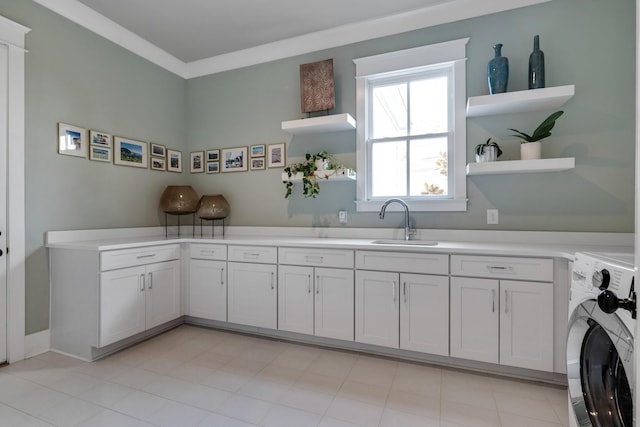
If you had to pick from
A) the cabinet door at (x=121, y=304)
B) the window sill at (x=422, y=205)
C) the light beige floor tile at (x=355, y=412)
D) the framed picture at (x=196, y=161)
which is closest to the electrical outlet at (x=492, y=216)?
the window sill at (x=422, y=205)

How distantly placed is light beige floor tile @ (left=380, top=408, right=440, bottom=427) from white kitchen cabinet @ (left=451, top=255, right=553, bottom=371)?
Answer: 1.99 ft

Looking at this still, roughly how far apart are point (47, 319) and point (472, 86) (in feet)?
12.8

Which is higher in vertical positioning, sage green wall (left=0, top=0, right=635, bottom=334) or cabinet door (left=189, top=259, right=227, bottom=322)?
sage green wall (left=0, top=0, right=635, bottom=334)

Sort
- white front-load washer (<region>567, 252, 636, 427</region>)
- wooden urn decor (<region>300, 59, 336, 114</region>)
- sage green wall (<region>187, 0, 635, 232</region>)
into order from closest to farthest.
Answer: white front-load washer (<region>567, 252, 636, 427</region>) < sage green wall (<region>187, 0, 635, 232</region>) < wooden urn decor (<region>300, 59, 336, 114</region>)

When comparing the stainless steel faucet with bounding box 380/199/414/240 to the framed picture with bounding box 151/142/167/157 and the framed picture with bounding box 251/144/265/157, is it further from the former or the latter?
the framed picture with bounding box 151/142/167/157

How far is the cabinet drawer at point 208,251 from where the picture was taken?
2.84 metres

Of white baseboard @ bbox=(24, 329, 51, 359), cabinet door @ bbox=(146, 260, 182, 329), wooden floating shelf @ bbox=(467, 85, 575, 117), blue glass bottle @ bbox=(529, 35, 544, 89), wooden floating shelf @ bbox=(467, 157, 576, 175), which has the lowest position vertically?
white baseboard @ bbox=(24, 329, 51, 359)

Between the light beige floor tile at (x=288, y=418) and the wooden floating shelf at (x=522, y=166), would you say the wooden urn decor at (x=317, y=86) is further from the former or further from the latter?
the light beige floor tile at (x=288, y=418)

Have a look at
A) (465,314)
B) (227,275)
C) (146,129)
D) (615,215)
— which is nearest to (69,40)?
(146,129)

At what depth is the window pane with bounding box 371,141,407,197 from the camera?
2877 millimetres

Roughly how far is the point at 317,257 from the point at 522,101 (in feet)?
6.16

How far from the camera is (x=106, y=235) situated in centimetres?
290

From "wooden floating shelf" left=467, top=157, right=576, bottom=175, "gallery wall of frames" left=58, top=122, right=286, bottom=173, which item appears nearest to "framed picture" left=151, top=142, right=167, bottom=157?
"gallery wall of frames" left=58, top=122, right=286, bottom=173

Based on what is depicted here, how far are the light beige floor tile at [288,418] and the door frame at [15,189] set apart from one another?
201cm
